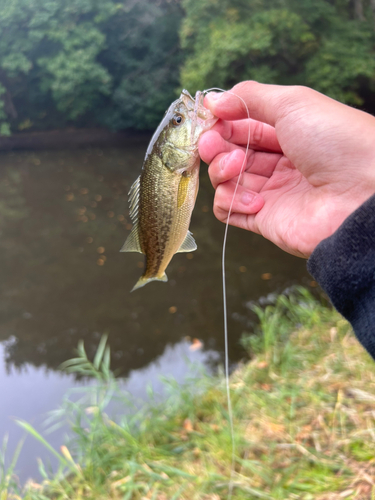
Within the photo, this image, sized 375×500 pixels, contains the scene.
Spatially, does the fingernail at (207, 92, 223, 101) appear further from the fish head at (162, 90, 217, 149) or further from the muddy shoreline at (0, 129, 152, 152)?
the muddy shoreline at (0, 129, 152, 152)

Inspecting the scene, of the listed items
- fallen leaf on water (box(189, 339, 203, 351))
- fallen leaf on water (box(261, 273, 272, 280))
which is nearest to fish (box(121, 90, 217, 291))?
fallen leaf on water (box(189, 339, 203, 351))

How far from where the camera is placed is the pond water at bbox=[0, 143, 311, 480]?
17.1ft

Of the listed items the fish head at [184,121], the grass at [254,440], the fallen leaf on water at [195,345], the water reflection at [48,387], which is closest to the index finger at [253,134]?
the fish head at [184,121]

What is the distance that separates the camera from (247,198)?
2.15m

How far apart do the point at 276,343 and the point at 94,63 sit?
14.6 meters

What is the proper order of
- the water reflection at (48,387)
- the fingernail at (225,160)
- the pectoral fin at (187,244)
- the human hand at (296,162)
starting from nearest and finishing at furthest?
the human hand at (296,162) < the fingernail at (225,160) < the pectoral fin at (187,244) < the water reflection at (48,387)

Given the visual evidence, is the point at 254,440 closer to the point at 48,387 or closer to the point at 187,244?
the point at 187,244

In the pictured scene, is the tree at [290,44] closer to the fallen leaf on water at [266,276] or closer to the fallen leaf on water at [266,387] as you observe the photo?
the fallen leaf on water at [266,276]

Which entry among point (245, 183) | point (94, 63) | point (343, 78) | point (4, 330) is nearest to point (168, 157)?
point (245, 183)

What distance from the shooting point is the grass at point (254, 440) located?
7.94 ft

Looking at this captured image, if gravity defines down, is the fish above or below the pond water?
above

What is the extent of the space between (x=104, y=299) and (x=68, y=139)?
12028 millimetres

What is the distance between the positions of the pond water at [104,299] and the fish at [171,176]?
118 inches

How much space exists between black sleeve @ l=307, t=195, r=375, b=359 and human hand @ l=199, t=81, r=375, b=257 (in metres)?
0.30
